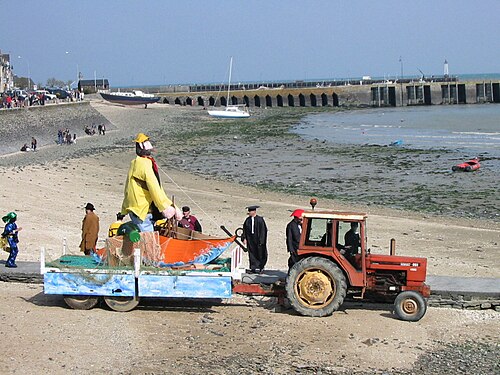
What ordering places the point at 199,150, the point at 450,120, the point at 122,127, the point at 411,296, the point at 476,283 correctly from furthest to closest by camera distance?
the point at 450,120
the point at 122,127
the point at 199,150
the point at 476,283
the point at 411,296

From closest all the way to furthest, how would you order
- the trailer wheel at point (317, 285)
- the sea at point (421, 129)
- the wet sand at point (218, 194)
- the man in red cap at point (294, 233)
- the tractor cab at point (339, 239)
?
the trailer wheel at point (317, 285), the tractor cab at point (339, 239), the man in red cap at point (294, 233), the wet sand at point (218, 194), the sea at point (421, 129)

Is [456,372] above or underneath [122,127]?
underneath

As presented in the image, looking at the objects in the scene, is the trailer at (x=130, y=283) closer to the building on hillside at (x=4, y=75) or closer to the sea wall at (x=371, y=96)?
the building on hillside at (x=4, y=75)

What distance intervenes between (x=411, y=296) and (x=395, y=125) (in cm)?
6212

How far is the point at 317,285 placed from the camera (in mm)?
11055

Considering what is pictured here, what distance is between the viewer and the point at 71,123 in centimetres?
5528

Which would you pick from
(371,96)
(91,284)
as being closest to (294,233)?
(91,284)

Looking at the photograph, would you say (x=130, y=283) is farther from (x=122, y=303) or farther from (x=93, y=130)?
(x=93, y=130)

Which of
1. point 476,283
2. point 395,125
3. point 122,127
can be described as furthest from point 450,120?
point 476,283

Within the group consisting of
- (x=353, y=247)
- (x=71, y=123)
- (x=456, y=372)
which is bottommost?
(x=456, y=372)

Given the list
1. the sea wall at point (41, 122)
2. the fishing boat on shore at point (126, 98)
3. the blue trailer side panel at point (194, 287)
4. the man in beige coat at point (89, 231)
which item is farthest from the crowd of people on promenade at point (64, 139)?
the fishing boat on shore at point (126, 98)

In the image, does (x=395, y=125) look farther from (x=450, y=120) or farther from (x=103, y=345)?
(x=103, y=345)

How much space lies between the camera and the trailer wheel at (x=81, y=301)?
37.5ft

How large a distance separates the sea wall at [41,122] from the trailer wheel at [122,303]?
28477mm
